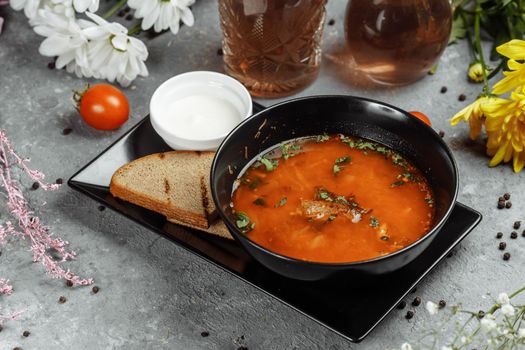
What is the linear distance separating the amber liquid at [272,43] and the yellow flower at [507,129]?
951mm

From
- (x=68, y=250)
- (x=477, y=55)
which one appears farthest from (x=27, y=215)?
A: (x=477, y=55)

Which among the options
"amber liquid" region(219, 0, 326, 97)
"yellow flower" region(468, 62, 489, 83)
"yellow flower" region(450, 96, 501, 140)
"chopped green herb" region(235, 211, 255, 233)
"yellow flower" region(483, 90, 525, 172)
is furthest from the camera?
"yellow flower" region(468, 62, 489, 83)

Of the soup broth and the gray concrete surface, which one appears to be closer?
the soup broth

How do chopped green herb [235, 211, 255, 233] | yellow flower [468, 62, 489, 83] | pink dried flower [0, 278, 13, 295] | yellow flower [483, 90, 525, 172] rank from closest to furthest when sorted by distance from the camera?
chopped green herb [235, 211, 255, 233] < pink dried flower [0, 278, 13, 295] < yellow flower [483, 90, 525, 172] < yellow flower [468, 62, 489, 83]

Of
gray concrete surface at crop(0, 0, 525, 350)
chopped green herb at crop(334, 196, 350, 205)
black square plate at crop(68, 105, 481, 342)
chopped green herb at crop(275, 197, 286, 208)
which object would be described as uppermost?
chopped green herb at crop(334, 196, 350, 205)

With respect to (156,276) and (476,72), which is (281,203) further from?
(476,72)

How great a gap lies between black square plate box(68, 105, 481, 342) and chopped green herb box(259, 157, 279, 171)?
35 cm

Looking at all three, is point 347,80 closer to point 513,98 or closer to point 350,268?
point 513,98

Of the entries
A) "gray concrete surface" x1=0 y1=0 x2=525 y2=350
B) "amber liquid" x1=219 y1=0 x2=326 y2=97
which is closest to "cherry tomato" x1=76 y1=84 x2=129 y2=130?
"gray concrete surface" x1=0 y1=0 x2=525 y2=350

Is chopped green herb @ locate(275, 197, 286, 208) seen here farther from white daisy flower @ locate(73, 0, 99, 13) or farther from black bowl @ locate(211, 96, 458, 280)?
white daisy flower @ locate(73, 0, 99, 13)

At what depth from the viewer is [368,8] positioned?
4016 mm

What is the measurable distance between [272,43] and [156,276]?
1324mm

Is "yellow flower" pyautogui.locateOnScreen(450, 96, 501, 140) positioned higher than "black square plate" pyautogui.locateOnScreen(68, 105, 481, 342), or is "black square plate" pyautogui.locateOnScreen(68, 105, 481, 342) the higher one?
"yellow flower" pyautogui.locateOnScreen(450, 96, 501, 140)

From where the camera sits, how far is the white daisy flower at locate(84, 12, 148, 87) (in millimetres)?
4070
